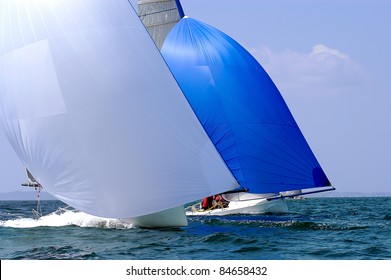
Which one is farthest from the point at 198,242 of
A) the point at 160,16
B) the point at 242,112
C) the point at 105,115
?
the point at 160,16

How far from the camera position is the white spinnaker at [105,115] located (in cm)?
1777

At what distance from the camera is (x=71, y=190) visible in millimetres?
18484

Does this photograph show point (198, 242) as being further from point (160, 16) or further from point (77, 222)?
point (160, 16)

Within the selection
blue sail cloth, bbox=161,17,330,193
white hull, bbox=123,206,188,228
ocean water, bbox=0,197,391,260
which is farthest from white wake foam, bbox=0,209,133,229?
blue sail cloth, bbox=161,17,330,193

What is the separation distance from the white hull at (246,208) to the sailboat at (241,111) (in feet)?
22.3

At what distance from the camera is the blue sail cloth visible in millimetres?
24672

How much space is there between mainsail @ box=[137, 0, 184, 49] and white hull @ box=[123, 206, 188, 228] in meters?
10.7

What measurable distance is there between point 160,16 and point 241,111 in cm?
699

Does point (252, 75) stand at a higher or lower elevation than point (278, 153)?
higher

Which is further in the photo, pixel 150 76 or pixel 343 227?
pixel 343 227

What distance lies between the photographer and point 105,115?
17719 millimetres

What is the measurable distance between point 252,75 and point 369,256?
11059 mm
